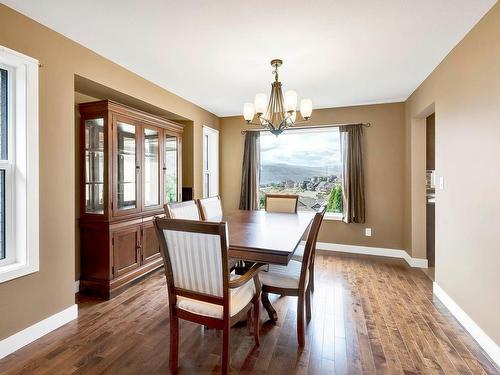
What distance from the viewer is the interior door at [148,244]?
3243 millimetres

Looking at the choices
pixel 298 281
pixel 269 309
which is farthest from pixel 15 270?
pixel 298 281

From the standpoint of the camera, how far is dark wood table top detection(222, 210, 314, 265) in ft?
5.48

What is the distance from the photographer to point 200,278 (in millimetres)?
1553

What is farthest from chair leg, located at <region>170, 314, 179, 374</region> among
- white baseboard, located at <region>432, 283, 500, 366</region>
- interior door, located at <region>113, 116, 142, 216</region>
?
white baseboard, located at <region>432, 283, 500, 366</region>

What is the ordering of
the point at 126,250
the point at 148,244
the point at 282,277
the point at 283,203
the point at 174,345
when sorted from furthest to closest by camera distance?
the point at 283,203 < the point at 148,244 < the point at 126,250 < the point at 282,277 < the point at 174,345

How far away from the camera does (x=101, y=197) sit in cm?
285

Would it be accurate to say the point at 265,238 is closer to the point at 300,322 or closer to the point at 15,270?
the point at 300,322

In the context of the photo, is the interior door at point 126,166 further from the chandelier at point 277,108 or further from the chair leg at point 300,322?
the chair leg at point 300,322

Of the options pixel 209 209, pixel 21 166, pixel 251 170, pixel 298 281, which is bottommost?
pixel 298 281

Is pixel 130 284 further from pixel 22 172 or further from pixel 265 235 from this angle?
pixel 265 235

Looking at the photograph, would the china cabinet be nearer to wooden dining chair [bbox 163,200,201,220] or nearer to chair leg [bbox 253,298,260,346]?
wooden dining chair [bbox 163,200,201,220]

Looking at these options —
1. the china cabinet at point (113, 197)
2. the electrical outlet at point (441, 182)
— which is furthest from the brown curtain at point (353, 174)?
the china cabinet at point (113, 197)

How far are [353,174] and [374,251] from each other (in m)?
1.29

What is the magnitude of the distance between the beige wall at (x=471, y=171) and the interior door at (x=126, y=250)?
3276 millimetres
